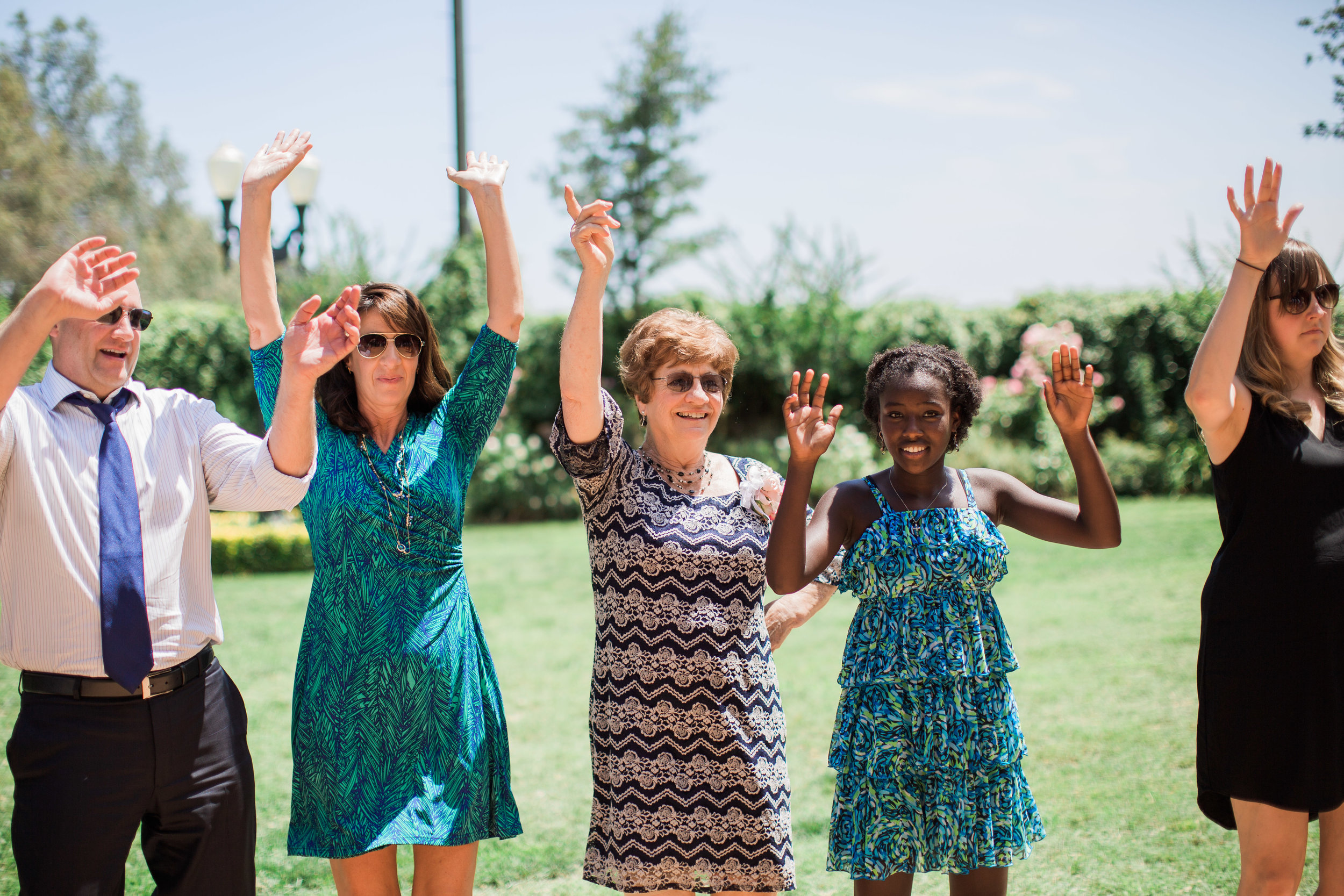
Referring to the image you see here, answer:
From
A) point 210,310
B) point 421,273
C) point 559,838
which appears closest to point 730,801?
point 559,838

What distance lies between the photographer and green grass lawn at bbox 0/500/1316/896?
4180 millimetres

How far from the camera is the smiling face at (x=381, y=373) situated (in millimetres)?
2955

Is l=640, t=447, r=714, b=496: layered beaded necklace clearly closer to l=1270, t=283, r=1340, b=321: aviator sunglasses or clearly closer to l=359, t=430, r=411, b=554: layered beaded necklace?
l=359, t=430, r=411, b=554: layered beaded necklace

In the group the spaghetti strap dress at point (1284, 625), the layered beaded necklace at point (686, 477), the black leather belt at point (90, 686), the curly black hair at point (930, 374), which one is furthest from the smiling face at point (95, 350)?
the spaghetti strap dress at point (1284, 625)

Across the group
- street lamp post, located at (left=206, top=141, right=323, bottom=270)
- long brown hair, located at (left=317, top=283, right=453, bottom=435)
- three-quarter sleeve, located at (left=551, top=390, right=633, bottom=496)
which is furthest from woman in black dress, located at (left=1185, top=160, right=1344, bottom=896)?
street lamp post, located at (left=206, top=141, right=323, bottom=270)

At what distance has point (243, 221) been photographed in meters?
3.03

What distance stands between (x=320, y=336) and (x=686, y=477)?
112cm

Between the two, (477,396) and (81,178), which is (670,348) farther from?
(81,178)

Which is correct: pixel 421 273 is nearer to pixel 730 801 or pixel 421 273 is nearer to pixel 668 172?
pixel 668 172

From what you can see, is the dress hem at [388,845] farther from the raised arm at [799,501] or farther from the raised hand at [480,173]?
the raised hand at [480,173]

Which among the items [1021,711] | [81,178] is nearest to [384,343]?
[1021,711]

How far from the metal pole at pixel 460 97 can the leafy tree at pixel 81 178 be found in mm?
15596

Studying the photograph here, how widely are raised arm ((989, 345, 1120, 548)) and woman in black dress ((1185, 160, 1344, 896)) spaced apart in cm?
29

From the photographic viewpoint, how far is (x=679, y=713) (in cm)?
287
